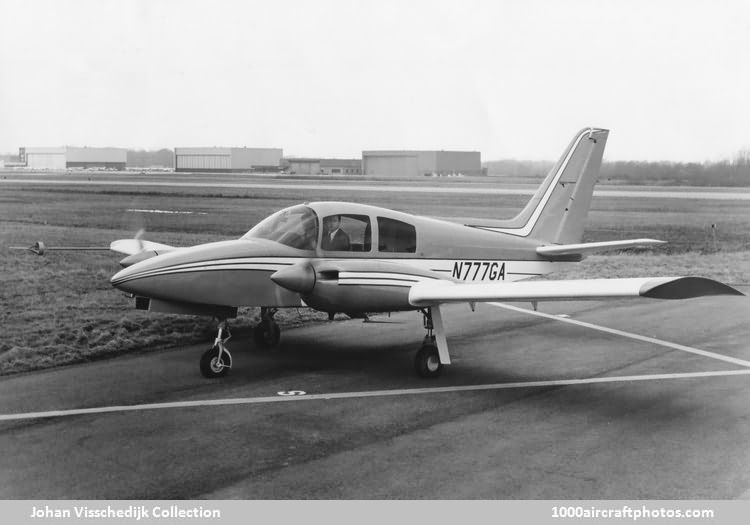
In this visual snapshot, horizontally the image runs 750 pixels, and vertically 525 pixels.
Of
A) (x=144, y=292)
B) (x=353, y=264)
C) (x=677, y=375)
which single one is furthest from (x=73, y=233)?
(x=677, y=375)

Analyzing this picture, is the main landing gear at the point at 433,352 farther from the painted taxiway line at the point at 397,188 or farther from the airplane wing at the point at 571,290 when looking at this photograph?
the painted taxiway line at the point at 397,188

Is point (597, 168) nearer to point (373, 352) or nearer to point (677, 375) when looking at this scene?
point (677, 375)

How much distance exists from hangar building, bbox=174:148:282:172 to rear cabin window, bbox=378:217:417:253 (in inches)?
343

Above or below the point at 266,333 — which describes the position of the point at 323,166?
above

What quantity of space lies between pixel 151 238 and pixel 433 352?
11.0m

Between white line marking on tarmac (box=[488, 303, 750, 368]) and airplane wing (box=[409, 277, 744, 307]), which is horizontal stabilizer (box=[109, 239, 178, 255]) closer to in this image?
airplane wing (box=[409, 277, 744, 307])

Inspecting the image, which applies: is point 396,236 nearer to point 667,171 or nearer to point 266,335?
point 266,335

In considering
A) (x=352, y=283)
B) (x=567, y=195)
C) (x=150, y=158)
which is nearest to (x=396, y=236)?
(x=352, y=283)

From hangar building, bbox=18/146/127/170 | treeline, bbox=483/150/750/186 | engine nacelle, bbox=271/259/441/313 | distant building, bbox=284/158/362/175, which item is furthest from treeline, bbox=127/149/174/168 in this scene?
engine nacelle, bbox=271/259/441/313

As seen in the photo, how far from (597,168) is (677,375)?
203 inches

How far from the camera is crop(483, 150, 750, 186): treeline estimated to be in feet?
58.1

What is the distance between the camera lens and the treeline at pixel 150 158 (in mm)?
17312

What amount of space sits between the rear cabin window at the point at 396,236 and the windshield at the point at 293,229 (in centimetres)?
107

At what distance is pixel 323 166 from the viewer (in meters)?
19.6
